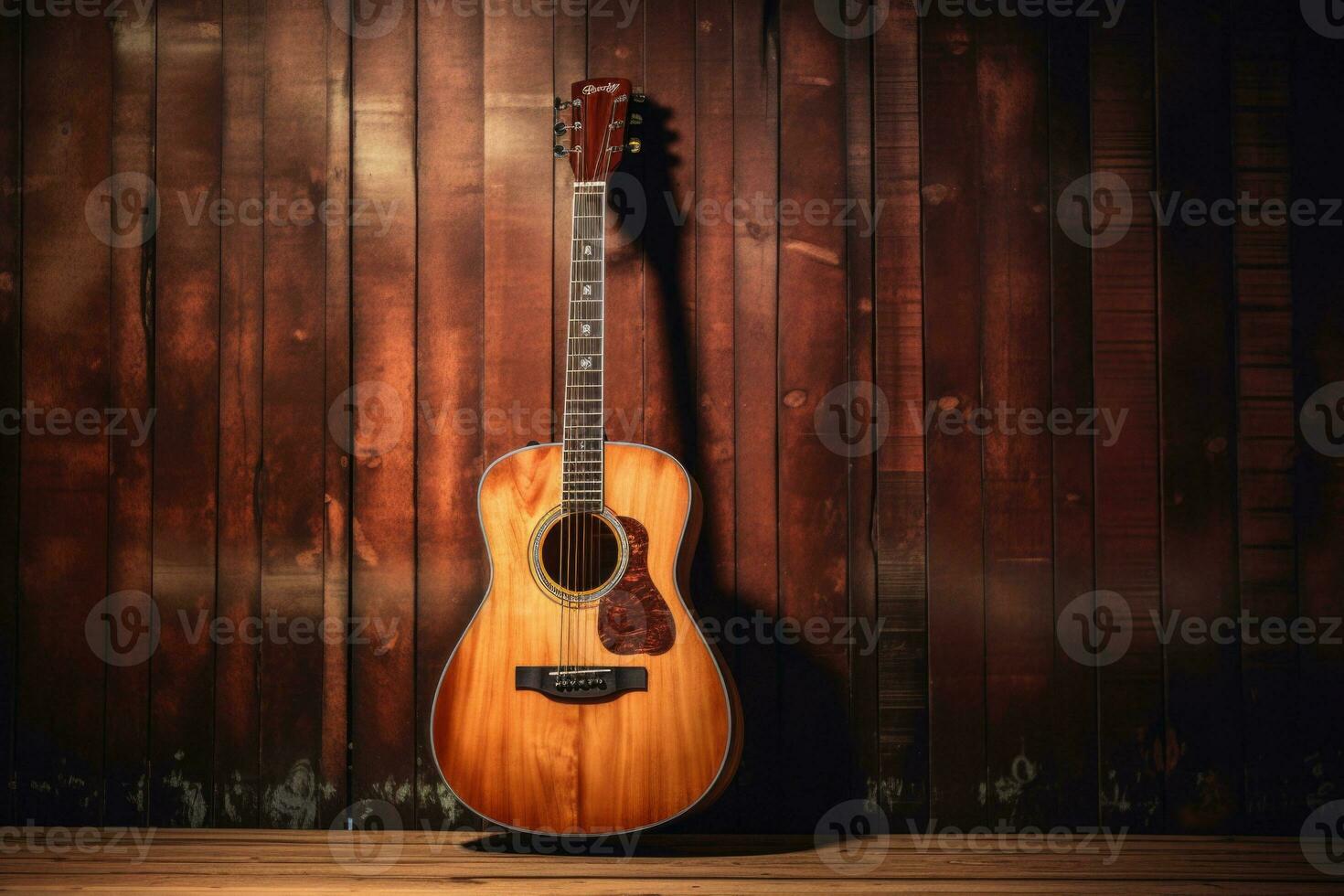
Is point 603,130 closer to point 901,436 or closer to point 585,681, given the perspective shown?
point 901,436

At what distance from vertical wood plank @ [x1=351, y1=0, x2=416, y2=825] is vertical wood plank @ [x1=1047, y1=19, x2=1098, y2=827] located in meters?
1.36

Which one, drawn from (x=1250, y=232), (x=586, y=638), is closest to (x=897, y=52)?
(x=1250, y=232)

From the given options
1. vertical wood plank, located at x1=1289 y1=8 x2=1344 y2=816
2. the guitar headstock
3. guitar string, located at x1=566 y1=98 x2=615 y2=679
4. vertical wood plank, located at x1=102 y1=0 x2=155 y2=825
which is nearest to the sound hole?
guitar string, located at x1=566 y1=98 x2=615 y2=679

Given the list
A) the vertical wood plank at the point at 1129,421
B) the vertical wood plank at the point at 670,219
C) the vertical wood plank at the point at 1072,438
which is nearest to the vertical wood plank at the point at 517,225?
the vertical wood plank at the point at 670,219

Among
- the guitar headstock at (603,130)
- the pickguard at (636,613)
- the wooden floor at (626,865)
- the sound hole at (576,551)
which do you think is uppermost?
the guitar headstock at (603,130)

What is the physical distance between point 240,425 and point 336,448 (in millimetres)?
216

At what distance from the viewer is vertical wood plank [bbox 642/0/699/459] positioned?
2006 mm

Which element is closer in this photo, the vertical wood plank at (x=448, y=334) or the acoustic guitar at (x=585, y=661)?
the acoustic guitar at (x=585, y=661)

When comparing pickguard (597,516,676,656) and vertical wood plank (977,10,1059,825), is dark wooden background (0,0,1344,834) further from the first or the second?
pickguard (597,516,676,656)

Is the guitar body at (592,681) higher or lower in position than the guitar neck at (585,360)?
lower

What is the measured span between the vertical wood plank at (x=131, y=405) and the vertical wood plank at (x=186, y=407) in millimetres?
23

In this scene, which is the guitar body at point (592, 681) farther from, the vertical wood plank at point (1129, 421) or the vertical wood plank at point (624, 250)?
the vertical wood plank at point (1129, 421)

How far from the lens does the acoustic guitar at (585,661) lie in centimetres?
167

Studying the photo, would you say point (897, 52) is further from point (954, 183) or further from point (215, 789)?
point (215, 789)
